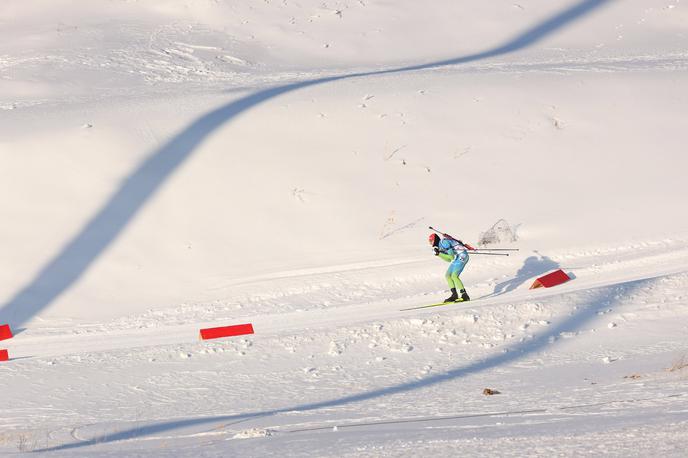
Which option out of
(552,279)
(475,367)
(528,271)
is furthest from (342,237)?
(475,367)

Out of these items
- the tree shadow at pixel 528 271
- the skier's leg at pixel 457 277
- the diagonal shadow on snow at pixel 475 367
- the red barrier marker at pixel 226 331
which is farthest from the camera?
the tree shadow at pixel 528 271

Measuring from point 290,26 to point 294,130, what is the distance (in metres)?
10.2

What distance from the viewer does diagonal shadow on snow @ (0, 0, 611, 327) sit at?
16766 mm

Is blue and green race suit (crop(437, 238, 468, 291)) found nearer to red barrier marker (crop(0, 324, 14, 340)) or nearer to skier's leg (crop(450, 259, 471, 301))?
skier's leg (crop(450, 259, 471, 301))

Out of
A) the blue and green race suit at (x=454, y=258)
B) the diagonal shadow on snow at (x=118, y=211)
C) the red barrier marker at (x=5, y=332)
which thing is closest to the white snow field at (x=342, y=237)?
the diagonal shadow on snow at (x=118, y=211)

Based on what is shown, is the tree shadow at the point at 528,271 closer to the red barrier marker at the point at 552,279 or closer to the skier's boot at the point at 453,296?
the red barrier marker at the point at 552,279

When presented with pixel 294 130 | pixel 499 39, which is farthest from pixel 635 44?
→ pixel 294 130

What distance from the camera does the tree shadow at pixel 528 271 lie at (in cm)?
1607

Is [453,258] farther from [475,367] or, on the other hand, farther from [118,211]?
[118,211]

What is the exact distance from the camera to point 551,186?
1966cm

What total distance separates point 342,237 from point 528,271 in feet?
11.2

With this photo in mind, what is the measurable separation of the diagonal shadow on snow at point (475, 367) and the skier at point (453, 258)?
5.67 ft

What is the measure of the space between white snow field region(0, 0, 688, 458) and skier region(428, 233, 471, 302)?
0.32m

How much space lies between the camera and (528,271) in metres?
16.9
